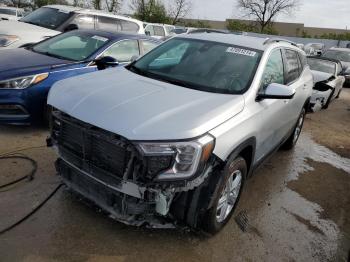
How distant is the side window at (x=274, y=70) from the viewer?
13.3ft

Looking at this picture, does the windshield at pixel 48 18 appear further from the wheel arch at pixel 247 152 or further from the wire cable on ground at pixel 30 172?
the wheel arch at pixel 247 152

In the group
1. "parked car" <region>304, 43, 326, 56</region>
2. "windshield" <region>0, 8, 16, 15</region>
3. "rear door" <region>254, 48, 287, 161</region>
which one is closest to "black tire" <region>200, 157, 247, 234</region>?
"rear door" <region>254, 48, 287, 161</region>

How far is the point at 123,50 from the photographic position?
666 centimetres

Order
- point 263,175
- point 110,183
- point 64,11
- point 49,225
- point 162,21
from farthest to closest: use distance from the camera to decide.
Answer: point 162,21 → point 64,11 → point 263,175 → point 49,225 → point 110,183

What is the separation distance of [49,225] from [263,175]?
3.05 metres

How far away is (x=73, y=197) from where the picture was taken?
3.85 meters

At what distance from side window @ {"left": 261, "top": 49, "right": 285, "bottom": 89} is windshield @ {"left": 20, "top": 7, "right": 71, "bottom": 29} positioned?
21.6 feet

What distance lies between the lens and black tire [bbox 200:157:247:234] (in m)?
3.08

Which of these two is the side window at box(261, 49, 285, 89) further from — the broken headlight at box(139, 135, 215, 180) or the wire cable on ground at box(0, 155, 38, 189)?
the wire cable on ground at box(0, 155, 38, 189)

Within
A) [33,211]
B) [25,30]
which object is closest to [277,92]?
[33,211]

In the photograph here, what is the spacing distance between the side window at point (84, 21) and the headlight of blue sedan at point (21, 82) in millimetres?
4618

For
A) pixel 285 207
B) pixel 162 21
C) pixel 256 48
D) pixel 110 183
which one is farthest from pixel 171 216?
pixel 162 21

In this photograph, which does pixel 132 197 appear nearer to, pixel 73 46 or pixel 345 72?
pixel 73 46

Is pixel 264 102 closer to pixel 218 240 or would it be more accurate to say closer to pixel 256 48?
pixel 256 48
